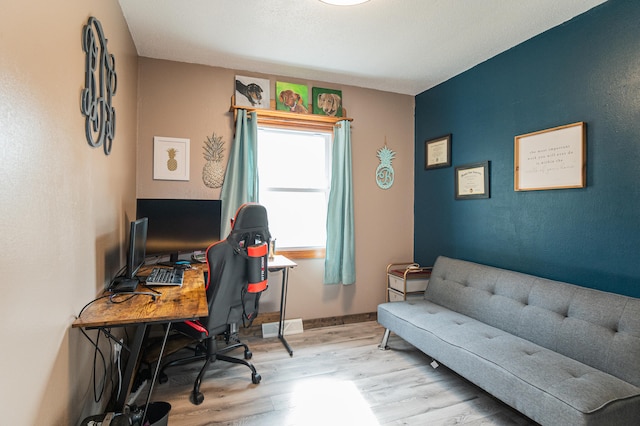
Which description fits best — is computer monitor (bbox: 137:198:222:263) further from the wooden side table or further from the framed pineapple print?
the wooden side table

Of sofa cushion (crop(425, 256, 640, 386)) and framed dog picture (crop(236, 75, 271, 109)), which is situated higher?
framed dog picture (crop(236, 75, 271, 109))

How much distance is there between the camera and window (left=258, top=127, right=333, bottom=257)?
3465 mm

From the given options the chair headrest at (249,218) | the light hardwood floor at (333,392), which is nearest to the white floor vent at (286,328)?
the light hardwood floor at (333,392)

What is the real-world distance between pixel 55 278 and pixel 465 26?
2.98 metres

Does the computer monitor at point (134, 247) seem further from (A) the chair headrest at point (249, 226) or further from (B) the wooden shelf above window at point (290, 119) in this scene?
(B) the wooden shelf above window at point (290, 119)

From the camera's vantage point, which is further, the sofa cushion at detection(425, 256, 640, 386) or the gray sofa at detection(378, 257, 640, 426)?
the sofa cushion at detection(425, 256, 640, 386)

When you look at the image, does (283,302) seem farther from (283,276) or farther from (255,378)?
(255,378)

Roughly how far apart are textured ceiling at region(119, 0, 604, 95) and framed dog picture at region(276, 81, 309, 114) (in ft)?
0.49

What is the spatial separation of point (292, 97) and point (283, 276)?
6.17 feet

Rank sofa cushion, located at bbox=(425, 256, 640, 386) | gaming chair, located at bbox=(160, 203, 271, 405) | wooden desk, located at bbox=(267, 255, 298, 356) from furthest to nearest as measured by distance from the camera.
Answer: wooden desk, located at bbox=(267, 255, 298, 356), gaming chair, located at bbox=(160, 203, 271, 405), sofa cushion, located at bbox=(425, 256, 640, 386)

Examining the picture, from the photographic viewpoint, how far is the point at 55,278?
1249 millimetres

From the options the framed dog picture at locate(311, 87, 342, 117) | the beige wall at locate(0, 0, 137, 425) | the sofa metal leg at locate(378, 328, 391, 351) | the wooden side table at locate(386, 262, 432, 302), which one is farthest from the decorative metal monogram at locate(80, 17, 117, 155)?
the wooden side table at locate(386, 262, 432, 302)

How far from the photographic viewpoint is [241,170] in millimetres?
3191

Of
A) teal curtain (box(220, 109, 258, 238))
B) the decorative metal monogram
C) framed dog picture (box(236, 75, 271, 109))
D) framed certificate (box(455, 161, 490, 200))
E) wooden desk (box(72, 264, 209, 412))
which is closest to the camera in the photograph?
wooden desk (box(72, 264, 209, 412))
